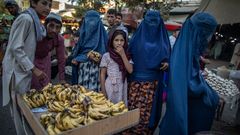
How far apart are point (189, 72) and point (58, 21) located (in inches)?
74.0

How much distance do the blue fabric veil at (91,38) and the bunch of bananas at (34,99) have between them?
53.6 inches

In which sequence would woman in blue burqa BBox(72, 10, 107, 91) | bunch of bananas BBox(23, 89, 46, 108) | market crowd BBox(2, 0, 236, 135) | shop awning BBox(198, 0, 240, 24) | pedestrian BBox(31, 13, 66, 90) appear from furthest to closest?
shop awning BBox(198, 0, 240, 24)
woman in blue burqa BBox(72, 10, 107, 91)
pedestrian BBox(31, 13, 66, 90)
market crowd BBox(2, 0, 236, 135)
bunch of bananas BBox(23, 89, 46, 108)

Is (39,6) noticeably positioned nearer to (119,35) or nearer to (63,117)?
(119,35)

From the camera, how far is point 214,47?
1168 cm

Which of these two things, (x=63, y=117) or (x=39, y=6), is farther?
(x=39, y=6)

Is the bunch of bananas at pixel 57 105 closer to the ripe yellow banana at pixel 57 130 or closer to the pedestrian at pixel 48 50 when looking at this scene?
the ripe yellow banana at pixel 57 130

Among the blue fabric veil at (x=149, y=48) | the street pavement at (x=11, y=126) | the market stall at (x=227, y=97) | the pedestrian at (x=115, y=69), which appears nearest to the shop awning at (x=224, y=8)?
the market stall at (x=227, y=97)

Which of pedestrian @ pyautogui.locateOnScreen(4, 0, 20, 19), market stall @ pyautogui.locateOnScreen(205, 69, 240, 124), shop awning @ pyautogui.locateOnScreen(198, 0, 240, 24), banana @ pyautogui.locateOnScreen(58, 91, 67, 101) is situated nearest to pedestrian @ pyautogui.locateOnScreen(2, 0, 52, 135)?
banana @ pyautogui.locateOnScreen(58, 91, 67, 101)

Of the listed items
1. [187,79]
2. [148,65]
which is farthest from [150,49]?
[187,79]

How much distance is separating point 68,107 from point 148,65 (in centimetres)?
127

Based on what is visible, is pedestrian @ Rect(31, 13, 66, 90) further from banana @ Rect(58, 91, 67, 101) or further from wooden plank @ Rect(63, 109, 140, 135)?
wooden plank @ Rect(63, 109, 140, 135)

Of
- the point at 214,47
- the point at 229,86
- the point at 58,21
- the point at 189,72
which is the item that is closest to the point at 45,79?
the point at 58,21

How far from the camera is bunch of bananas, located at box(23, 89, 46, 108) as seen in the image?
2.73 meters

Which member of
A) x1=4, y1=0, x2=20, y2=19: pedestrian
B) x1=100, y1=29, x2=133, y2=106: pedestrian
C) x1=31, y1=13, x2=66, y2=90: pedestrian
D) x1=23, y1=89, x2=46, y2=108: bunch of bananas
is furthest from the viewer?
x1=4, y1=0, x2=20, y2=19: pedestrian
